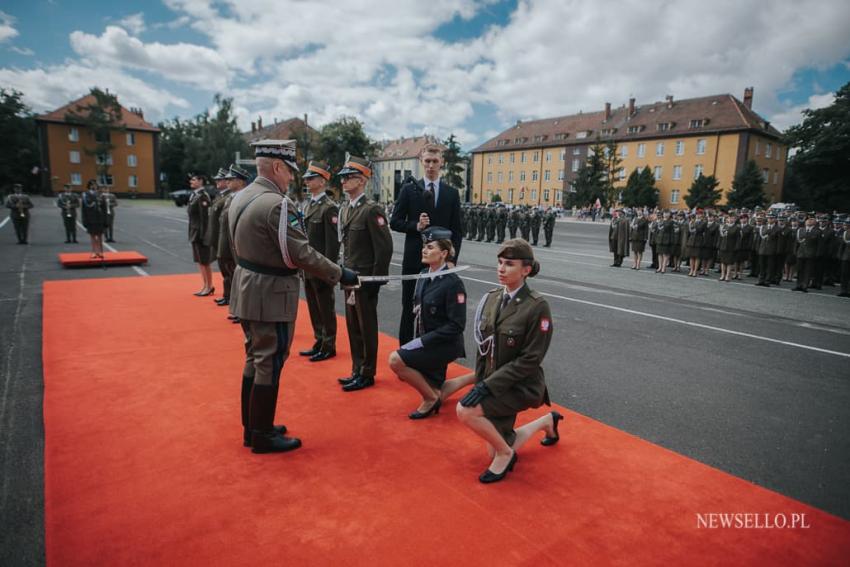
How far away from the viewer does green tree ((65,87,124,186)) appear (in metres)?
59.4

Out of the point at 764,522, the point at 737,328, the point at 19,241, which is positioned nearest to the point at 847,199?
the point at 737,328

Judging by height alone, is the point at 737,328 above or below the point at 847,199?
below

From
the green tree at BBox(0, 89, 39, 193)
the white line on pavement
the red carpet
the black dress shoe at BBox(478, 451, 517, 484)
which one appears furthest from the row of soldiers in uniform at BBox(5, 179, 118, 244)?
the green tree at BBox(0, 89, 39, 193)

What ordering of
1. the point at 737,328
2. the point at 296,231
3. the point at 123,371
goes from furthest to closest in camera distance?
the point at 737,328
the point at 123,371
the point at 296,231

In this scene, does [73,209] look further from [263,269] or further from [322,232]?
[263,269]

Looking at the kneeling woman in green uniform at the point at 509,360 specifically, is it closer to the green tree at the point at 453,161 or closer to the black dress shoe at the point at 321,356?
the black dress shoe at the point at 321,356

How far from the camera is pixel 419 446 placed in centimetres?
354

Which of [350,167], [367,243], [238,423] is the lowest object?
[238,423]

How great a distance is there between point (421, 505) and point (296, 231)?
76.2 inches

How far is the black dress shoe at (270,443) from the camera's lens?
133 inches

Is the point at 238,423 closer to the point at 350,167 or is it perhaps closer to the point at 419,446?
the point at 419,446

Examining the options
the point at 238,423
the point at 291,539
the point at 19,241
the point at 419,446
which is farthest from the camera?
the point at 19,241

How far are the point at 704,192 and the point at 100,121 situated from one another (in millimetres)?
71308

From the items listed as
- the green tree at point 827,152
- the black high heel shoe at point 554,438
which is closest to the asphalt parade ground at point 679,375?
the black high heel shoe at point 554,438
